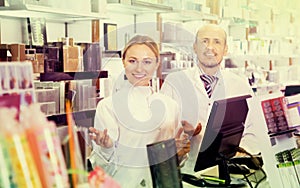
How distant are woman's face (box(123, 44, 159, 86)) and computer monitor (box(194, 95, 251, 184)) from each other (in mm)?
319

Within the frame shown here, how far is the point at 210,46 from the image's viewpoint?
2.71 meters

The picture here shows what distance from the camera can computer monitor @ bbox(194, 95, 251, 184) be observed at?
1.55 meters

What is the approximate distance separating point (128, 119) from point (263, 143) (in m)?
0.54

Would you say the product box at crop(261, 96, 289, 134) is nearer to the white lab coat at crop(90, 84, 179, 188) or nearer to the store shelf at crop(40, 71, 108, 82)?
the white lab coat at crop(90, 84, 179, 188)

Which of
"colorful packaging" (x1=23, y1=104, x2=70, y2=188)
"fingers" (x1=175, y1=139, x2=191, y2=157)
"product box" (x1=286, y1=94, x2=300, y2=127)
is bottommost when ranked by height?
"fingers" (x1=175, y1=139, x2=191, y2=157)

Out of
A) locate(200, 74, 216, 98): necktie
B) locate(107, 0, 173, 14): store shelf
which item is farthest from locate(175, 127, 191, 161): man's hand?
Answer: locate(107, 0, 173, 14): store shelf

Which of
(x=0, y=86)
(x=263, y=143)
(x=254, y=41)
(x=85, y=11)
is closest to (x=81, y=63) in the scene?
(x=85, y=11)

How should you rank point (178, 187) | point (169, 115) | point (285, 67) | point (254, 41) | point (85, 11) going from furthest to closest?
point (285, 67)
point (254, 41)
point (85, 11)
point (169, 115)
point (178, 187)

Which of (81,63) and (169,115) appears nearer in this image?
(169,115)

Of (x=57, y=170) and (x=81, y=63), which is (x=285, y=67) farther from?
(x=57, y=170)

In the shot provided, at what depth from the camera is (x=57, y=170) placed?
23.6 inches

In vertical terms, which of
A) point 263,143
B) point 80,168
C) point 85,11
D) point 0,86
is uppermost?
point 85,11

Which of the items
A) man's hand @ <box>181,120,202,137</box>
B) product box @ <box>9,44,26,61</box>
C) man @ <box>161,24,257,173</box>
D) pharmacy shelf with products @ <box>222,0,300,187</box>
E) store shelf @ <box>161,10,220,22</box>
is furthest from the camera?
pharmacy shelf with products @ <box>222,0,300,187</box>

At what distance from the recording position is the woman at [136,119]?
5.12ft
